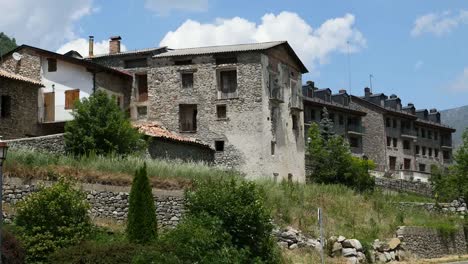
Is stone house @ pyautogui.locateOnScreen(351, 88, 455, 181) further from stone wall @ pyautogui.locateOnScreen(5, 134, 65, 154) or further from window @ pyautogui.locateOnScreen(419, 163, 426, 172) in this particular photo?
stone wall @ pyautogui.locateOnScreen(5, 134, 65, 154)

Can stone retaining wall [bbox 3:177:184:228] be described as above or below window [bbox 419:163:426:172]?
below

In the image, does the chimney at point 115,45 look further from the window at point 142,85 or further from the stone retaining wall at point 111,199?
the stone retaining wall at point 111,199

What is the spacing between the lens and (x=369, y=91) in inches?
3497

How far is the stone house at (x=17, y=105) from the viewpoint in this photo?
37.3 meters

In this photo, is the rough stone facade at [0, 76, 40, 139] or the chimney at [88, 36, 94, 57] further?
the chimney at [88, 36, 94, 57]

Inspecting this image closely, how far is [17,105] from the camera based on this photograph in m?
38.5

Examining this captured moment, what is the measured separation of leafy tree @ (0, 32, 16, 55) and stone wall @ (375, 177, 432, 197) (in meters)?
43.4

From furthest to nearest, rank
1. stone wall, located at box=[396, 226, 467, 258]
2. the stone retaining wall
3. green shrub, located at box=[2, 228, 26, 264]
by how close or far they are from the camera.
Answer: stone wall, located at box=[396, 226, 467, 258], the stone retaining wall, green shrub, located at box=[2, 228, 26, 264]

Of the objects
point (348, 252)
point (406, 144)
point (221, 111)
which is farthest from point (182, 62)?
point (406, 144)

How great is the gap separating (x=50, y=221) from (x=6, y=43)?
68.4 m

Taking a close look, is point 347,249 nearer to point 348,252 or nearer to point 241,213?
point 348,252

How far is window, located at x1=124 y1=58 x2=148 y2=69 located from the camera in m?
50.4

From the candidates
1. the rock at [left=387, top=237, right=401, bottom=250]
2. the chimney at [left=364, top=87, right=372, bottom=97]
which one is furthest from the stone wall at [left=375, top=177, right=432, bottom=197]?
the rock at [left=387, top=237, right=401, bottom=250]

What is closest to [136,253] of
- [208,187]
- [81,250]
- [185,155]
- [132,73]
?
[81,250]
